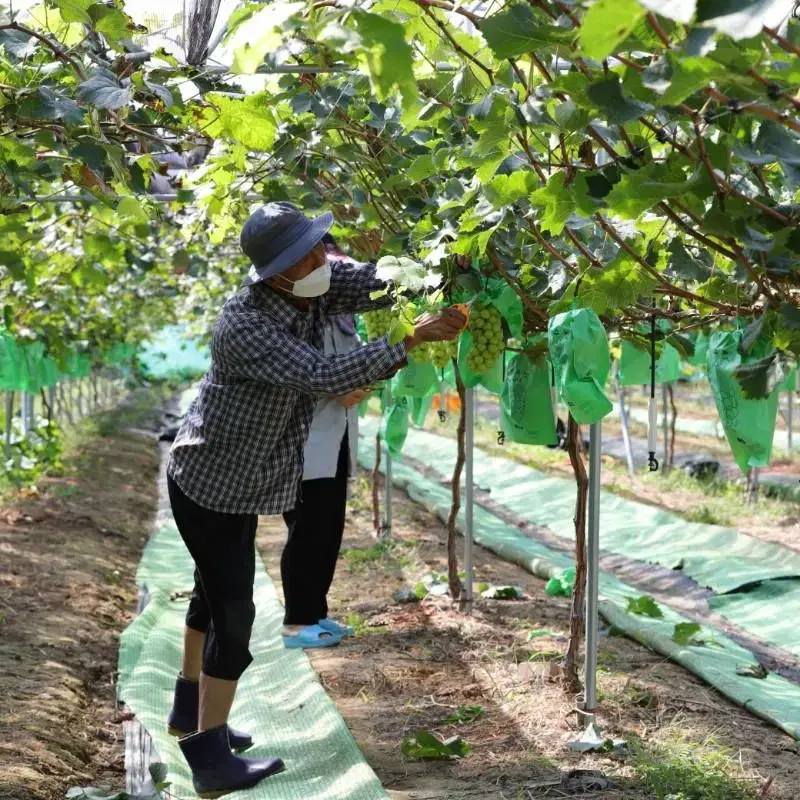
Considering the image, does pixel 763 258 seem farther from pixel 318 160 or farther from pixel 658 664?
pixel 658 664

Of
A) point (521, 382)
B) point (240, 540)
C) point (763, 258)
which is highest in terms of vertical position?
point (763, 258)

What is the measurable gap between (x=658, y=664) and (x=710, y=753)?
117cm

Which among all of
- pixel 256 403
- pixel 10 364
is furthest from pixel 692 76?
pixel 10 364

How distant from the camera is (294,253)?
335 centimetres

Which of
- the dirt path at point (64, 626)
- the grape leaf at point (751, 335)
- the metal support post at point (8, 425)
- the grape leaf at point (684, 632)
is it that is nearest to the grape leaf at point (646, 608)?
the grape leaf at point (684, 632)

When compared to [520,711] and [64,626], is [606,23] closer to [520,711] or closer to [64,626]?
[520,711]

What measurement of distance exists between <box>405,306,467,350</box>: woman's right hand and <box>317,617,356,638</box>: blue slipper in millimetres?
2582

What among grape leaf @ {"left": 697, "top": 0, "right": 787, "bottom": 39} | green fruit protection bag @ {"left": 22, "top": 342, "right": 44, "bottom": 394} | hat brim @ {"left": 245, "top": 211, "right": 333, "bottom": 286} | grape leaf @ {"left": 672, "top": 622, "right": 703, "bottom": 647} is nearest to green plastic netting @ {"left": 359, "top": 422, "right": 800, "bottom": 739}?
grape leaf @ {"left": 672, "top": 622, "right": 703, "bottom": 647}

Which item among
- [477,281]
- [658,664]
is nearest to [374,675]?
[658,664]

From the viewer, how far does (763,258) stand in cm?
216

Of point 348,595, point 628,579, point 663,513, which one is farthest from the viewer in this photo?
point 663,513

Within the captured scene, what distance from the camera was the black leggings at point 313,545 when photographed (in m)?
5.29

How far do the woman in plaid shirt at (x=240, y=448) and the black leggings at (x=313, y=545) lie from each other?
169 cm

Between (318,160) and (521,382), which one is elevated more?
(318,160)
